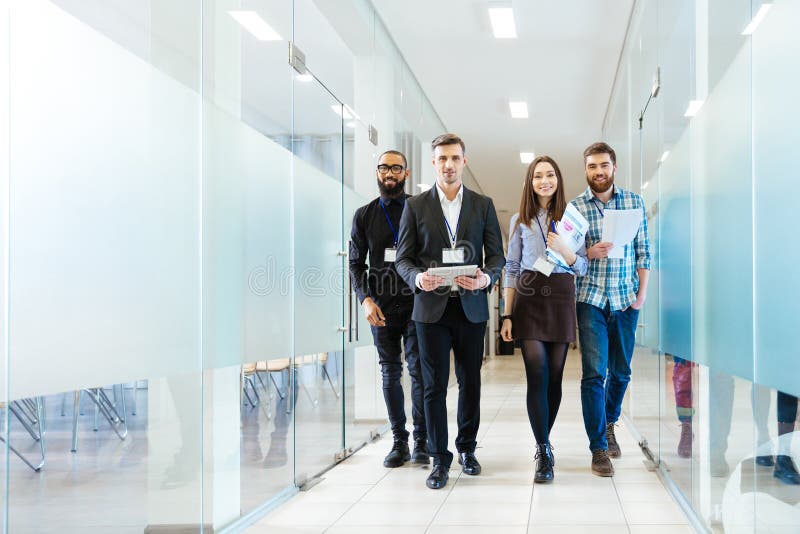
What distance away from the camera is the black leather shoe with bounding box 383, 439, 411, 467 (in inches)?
171

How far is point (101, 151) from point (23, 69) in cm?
37

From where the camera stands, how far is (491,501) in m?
3.45

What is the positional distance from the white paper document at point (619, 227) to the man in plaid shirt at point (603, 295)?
0.10 ft

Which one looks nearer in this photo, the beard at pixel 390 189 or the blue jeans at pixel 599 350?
the blue jeans at pixel 599 350

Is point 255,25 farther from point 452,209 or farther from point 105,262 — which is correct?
point 105,262

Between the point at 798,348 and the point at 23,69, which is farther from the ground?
the point at 23,69

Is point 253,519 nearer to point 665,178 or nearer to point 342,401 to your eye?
point 342,401

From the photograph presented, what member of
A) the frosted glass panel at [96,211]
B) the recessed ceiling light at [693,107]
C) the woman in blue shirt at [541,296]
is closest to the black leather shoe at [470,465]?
the woman in blue shirt at [541,296]

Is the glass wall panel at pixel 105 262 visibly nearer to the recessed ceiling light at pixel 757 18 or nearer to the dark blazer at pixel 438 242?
the dark blazer at pixel 438 242

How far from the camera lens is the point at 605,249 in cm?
403

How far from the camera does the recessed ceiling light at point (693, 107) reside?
9.31ft

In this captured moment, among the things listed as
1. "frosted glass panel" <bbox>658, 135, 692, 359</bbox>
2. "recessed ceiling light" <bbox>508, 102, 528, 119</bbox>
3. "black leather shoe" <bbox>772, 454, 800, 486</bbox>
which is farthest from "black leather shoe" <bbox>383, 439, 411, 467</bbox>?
"recessed ceiling light" <bbox>508, 102, 528, 119</bbox>

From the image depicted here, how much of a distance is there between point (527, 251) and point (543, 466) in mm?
1012

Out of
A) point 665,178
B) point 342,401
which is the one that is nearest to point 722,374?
point 665,178
